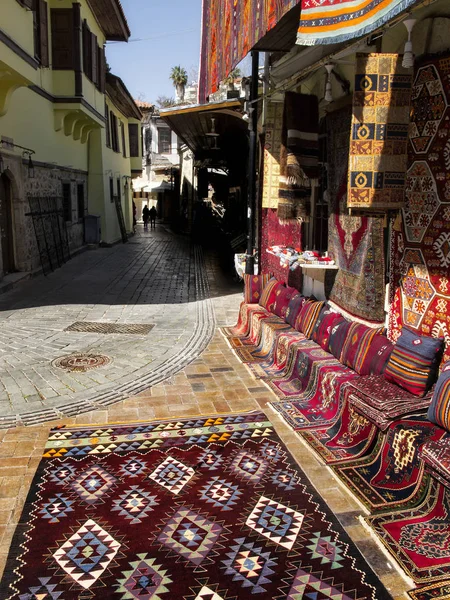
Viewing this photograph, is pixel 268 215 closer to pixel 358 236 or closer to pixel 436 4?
pixel 358 236

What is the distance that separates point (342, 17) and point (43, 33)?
12602mm

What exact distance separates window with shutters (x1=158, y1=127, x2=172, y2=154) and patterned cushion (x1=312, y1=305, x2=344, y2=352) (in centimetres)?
3937

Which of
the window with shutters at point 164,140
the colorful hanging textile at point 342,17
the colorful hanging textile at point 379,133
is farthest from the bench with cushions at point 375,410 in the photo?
the window with shutters at point 164,140

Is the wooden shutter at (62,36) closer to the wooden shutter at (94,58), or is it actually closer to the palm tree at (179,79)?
the wooden shutter at (94,58)

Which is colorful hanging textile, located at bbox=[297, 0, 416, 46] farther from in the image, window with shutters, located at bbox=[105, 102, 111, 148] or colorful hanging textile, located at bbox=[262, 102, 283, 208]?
window with shutters, located at bbox=[105, 102, 111, 148]

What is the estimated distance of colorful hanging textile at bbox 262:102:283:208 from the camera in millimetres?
7711

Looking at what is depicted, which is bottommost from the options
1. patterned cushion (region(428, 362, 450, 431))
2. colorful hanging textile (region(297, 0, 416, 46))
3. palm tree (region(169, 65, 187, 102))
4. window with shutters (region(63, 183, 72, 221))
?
patterned cushion (region(428, 362, 450, 431))

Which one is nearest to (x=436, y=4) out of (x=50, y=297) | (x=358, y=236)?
(x=358, y=236)

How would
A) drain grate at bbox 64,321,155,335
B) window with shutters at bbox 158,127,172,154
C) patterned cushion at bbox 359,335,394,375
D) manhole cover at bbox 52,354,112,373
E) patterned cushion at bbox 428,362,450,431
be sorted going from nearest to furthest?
patterned cushion at bbox 428,362,450,431, patterned cushion at bbox 359,335,394,375, manhole cover at bbox 52,354,112,373, drain grate at bbox 64,321,155,335, window with shutters at bbox 158,127,172,154

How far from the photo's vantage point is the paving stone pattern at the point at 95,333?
592 cm

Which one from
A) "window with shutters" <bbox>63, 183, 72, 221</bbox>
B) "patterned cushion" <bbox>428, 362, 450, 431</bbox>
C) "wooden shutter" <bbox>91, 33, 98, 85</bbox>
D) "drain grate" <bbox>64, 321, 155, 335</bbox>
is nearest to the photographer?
"patterned cushion" <bbox>428, 362, 450, 431</bbox>

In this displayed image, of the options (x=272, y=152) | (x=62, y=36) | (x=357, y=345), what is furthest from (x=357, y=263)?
(x=62, y=36)

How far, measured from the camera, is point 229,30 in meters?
7.87

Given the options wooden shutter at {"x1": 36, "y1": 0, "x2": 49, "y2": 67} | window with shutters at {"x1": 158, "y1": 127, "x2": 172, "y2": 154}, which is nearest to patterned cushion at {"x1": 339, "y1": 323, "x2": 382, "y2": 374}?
wooden shutter at {"x1": 36, "y1": 0, "x2": 49, "y2": 67}
